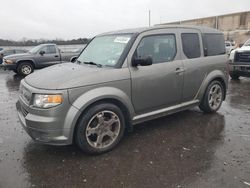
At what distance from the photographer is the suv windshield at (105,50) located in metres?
4.00

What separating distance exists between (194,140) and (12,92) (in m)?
6.75

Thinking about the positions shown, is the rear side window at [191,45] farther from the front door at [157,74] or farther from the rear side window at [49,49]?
the rear side window at [49,49]

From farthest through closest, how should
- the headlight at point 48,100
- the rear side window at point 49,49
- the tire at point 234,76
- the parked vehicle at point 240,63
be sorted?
1. the rear side window at point 49,49
2. the tire at point 234,76
3. the parked vehicle at point 240,63
4. the headlight at point 48,100

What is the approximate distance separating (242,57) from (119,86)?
7650 millimetres

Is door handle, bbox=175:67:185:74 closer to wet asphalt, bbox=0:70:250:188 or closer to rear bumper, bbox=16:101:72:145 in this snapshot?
wet asphalt, bbox=0:70:250:188

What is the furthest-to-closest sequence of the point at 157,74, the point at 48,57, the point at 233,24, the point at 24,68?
the point at 233,24
the point at 48,57
the point at 24,68
the point at 157,74

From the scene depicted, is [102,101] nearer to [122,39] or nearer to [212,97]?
[122,39]

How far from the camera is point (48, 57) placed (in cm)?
1312

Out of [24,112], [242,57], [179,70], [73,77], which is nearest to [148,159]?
[73,77]

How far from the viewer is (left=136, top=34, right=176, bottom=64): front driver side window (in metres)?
4.10

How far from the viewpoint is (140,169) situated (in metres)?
3.19

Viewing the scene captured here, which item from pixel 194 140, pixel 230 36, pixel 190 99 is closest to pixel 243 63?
pixel 190 99

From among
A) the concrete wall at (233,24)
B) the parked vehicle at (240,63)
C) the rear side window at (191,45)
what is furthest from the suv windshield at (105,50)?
the concrete wall at (233,24)

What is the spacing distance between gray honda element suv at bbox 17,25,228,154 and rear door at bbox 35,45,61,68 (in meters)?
8.87
